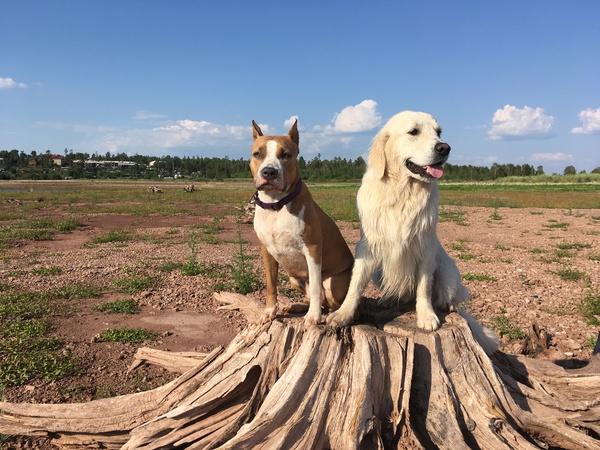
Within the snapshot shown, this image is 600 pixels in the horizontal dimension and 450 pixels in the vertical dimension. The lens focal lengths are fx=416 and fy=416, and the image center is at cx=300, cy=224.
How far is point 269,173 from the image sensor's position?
10.4 feet

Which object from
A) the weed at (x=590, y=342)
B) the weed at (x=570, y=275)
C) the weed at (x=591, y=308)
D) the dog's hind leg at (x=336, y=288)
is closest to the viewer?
the dog's hind leg at (x=336, y=288)

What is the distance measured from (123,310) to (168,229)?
1052 centimetres

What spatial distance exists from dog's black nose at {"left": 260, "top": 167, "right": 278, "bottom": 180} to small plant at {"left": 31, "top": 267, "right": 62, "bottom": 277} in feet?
24.8

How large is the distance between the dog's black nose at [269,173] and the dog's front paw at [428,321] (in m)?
1.81

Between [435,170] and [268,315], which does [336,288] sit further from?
[435,170]

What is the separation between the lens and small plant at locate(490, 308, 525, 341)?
5.77 metres

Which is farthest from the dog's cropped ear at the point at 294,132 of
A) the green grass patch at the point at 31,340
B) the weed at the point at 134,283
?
the weed at the point at 134,283

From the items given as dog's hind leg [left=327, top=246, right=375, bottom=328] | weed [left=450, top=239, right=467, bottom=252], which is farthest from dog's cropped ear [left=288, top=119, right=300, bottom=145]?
weed [left=450, top=239, right=467, bottom=252]

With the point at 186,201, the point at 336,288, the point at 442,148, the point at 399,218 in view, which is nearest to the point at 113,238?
the point at 336,288

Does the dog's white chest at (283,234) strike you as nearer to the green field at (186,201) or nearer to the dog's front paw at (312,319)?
the dog's front paw at (312,319)

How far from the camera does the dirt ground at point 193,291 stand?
15.8 feet

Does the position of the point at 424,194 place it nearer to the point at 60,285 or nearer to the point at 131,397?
the point at 131,397

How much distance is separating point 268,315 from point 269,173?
124 cm

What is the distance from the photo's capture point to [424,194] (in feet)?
A: 12.0
